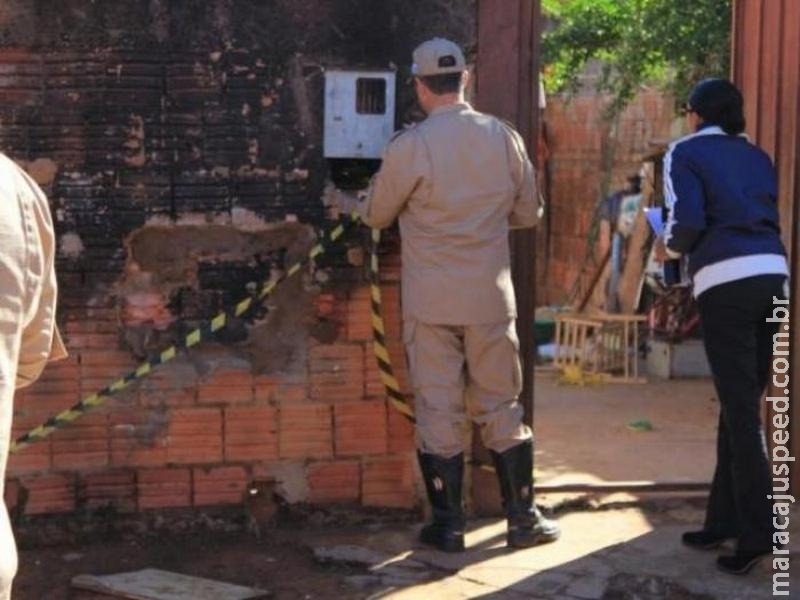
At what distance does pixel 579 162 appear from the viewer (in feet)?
50.3

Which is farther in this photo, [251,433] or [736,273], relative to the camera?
[251,433]

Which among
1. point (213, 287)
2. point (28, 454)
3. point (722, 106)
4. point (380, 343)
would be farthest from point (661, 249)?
point (28, 454)

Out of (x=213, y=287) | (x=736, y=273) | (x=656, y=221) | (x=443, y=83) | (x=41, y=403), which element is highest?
(x=443, y=83)

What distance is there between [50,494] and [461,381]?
1692 mm

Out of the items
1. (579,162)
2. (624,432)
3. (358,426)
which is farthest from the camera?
(579,162)

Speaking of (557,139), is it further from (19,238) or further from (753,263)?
(19,238)

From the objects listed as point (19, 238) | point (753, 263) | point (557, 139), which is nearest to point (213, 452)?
point (753, 263)

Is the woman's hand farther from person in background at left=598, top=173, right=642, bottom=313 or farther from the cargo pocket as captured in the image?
person in background at left=598, top=173, right=642, bottom=313

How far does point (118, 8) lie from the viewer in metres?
5.62

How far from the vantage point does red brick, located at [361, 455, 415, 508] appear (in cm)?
595

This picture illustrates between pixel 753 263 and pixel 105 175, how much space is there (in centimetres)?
250

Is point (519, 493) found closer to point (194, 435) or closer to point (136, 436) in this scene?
point (194, 435)

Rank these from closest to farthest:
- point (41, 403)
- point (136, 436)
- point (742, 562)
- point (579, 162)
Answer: point (742, 562) → point (41, 403) → point (136, 436) → point (579, 162)

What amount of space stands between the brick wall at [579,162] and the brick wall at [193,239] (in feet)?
27.6
